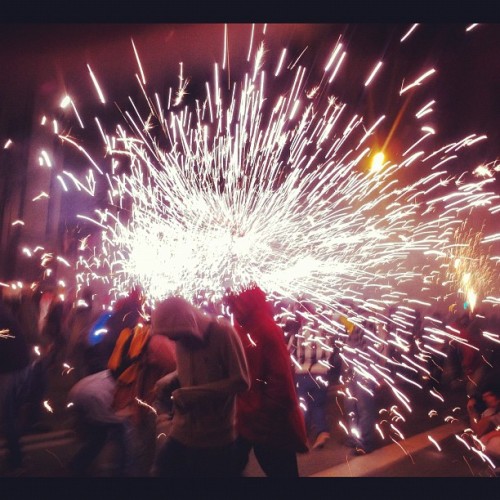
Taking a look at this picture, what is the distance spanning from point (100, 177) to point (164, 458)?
318 cm

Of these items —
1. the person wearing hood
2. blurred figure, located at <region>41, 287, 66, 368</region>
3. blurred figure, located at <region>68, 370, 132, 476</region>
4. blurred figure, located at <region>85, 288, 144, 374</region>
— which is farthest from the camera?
blurred figure, located at <region>41, 287, 66, 368</region>

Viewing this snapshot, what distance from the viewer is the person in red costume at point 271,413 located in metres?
2.28

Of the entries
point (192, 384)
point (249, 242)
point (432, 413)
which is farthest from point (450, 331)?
point (192, 384)

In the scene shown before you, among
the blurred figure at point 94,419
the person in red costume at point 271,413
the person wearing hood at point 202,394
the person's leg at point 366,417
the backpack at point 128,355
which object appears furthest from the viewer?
the person's leg at point 366,417

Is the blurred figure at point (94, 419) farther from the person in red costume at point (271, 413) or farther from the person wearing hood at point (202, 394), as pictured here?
the person in red costume at point (271, 413)

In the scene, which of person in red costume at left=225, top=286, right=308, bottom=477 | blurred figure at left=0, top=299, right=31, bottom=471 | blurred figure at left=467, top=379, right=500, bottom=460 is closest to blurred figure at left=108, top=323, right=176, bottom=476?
person in red costume at left=225, top=286, right=308, bottom=477

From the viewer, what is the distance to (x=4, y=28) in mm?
3496

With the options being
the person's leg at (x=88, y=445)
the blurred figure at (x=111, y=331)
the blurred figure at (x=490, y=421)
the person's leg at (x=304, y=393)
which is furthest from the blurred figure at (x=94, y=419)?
the blurred figure at (x=490, y=421)

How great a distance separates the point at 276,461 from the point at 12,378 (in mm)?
1988

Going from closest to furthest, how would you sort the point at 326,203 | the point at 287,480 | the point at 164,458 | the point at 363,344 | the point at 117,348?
the point at 164,458, the point at 287,480, the point at 117,348, the point at 363,344, the point at 326,203

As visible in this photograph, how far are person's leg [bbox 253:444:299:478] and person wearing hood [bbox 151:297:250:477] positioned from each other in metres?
0.16

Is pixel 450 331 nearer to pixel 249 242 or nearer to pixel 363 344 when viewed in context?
pixel 363 344

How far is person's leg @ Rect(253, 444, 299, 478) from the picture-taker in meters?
2.29

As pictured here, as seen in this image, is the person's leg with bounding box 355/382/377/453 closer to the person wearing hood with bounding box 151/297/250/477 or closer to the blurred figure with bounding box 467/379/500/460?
the blurred figure with bounding box 467/379/500/460
